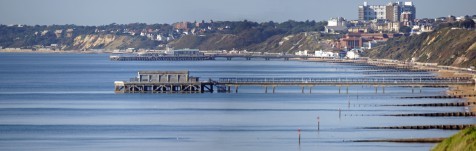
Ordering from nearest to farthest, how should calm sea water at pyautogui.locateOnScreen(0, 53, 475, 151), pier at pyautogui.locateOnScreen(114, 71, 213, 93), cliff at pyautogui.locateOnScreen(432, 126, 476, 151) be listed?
cliff at pyautogui.locateOnScreen(432, 126, 476, 151), calm sea water at pyautogui.locateOnScreen(0, 53, 475, 151), pier at pyautogui.locateOnScreen(114, 71, 213, 93)

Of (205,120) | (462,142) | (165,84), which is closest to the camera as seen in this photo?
(462,142)

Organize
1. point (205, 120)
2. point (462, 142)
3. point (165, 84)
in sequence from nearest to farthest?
point (462, 142) → point (205, 120) → point (165, 84)

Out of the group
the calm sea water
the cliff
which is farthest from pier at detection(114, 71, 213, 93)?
the cliff

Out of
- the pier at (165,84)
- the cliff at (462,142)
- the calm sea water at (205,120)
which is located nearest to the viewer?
the cliff at (462,142)

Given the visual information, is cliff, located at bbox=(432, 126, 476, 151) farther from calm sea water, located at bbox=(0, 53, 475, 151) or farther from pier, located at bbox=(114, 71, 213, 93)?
pier, located at bbox=(114, 71, 213, 93)

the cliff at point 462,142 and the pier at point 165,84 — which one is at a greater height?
the cliff at point 462,142

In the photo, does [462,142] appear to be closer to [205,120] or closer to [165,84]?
[205,120]

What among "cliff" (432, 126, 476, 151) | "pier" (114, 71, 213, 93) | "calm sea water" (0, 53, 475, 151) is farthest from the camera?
"pier" (114, 71, 213, 93)

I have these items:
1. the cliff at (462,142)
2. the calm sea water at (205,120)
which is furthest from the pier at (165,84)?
the cliff at (462,142)

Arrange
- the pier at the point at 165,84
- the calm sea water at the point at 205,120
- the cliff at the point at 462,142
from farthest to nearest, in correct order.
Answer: the pier at the point at 165,84
the calm sea water at the point at 205,120
the cliff at the point at 462,142

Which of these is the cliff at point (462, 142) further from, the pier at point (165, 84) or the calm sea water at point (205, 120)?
the pier at point (165, 84)

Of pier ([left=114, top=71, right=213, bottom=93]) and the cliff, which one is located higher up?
the cliff

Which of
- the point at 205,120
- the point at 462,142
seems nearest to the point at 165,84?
the point at 205,120

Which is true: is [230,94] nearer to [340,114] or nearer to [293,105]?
[293,105]
